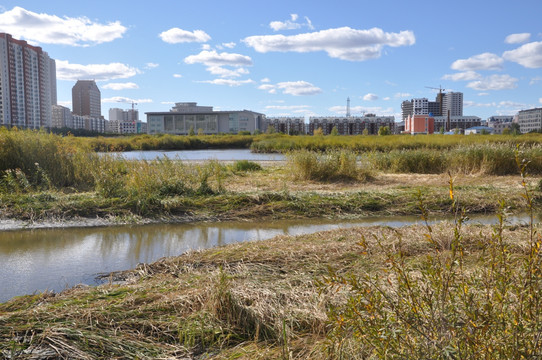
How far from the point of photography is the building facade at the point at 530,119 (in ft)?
422

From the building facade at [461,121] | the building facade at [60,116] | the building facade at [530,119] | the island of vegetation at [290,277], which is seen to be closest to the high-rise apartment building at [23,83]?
the building facade at [60,116]

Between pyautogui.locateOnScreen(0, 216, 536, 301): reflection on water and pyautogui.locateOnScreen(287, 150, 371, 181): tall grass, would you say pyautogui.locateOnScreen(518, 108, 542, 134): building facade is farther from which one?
pyautogui.locateOnScreen(0, 216, 536, 301): reflection on water

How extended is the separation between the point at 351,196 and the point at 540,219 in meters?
3.78

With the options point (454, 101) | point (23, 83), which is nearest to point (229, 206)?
point (23, 83)

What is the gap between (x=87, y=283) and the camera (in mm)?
4918

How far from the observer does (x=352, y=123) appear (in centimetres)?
14088

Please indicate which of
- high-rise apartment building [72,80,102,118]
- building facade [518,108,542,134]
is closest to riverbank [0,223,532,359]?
building facade [518,108,542,134]

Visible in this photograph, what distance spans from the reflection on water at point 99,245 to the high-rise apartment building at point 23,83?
272 feet

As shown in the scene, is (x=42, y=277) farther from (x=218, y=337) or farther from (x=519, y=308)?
(x=519, y=308)

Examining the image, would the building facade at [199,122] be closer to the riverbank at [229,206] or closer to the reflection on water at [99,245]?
the riverbank at [229,206]

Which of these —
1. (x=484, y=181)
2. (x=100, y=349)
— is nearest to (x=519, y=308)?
(x=100, y=349)

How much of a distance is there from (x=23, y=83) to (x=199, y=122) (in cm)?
3576

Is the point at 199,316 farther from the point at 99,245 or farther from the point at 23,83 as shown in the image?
the point at 23,83

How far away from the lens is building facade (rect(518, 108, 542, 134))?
12875 cm
